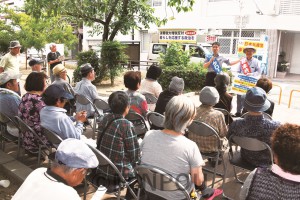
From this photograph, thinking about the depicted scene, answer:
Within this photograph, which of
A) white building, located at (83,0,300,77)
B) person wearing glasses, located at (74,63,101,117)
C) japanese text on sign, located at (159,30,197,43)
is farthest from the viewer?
white building, located at (83,0,300,77)

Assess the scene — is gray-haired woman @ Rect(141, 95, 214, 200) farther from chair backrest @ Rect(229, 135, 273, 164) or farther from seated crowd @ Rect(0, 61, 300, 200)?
chair backrest @ Rect(229, 135, 273, 164)

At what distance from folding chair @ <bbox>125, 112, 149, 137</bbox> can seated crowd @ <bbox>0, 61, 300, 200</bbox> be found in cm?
18

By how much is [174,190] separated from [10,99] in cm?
276

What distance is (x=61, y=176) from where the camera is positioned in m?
1.60

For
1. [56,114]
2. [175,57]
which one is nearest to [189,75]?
[175,57]

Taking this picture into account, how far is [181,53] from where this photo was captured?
11211 mm

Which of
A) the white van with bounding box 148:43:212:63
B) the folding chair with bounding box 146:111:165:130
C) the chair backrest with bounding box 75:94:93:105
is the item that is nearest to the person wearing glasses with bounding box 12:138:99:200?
the folding chair with bounding box 146:111:165:130

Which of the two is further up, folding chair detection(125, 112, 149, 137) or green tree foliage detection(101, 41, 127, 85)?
green tree foliage detection(101, 41, 127, 85)

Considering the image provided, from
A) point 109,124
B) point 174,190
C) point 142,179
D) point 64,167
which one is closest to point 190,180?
point 174,190

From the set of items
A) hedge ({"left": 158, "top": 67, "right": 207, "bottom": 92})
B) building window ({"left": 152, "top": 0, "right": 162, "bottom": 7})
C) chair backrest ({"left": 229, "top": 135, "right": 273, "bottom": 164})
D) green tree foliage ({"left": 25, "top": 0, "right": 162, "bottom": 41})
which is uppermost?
building window ({"left": 152, "top": 0, "right": 162, "bottom": 7})

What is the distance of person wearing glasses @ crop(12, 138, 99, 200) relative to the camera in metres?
1.48

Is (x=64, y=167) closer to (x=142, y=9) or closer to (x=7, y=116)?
(x=7, y=116)

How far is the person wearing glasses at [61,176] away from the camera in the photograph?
1.48m

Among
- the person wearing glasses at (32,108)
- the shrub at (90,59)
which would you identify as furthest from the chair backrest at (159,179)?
the shrub at (90,59)
